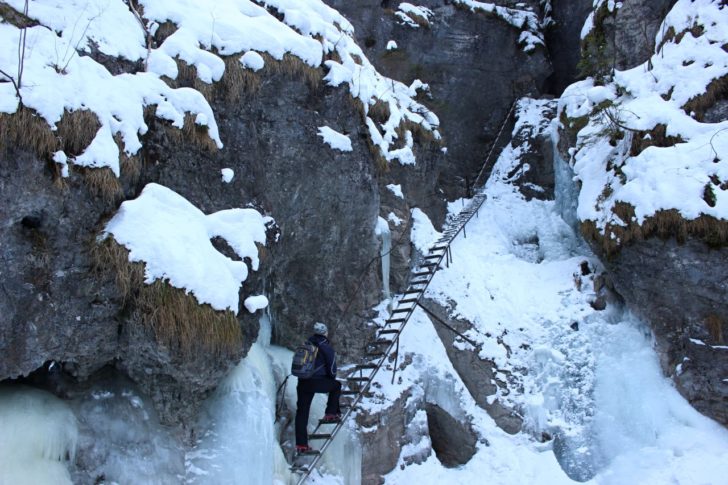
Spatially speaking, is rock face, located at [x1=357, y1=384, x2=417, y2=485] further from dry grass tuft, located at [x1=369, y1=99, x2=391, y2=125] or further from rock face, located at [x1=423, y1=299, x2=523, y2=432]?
dry grass tuft, located at [x1=369, y1=99, x2=391, y2=125]

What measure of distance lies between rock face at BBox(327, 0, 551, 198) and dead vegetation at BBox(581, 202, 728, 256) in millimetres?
5587

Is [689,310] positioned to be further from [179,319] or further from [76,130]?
[76,130]

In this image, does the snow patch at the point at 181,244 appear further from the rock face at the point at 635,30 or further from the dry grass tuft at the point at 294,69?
Result: the rock face at the point at 635,30

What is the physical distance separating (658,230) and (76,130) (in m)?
7.80

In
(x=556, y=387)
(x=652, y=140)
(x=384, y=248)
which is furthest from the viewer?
(x=384, y=248)

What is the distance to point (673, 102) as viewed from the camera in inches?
403

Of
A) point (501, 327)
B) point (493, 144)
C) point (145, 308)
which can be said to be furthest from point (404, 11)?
point (145, 308)

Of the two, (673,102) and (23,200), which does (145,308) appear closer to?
(23,200)

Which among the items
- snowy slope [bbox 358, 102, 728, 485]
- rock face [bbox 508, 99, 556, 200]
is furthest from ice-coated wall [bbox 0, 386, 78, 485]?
rock face [bbox 508, 99, 556, 200]

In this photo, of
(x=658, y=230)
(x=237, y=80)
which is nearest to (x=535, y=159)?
(x=658, y=230)

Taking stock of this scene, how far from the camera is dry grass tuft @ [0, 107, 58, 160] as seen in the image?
548cm

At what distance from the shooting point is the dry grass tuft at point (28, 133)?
5484 millimetres

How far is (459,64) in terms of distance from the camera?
1678 cm

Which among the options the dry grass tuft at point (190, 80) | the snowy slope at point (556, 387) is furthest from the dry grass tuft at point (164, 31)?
the snowy slope at point (556, 387)
